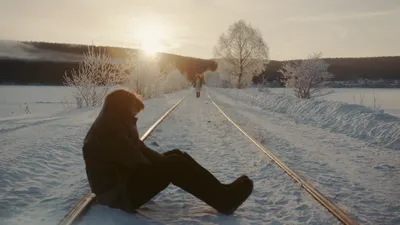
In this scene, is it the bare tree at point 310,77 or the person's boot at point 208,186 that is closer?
the person's boot at point 208,186

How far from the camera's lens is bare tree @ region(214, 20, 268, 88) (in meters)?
59.5


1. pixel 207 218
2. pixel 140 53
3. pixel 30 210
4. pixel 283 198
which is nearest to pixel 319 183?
pixel 283 198

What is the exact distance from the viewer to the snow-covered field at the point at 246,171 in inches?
164

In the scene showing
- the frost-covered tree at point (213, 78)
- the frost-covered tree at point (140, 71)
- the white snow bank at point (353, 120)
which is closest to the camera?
the white snow bank at point (353, 120)

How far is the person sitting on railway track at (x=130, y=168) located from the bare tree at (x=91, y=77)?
19296 mm

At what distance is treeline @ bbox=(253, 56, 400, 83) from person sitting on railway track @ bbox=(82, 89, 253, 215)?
352ft

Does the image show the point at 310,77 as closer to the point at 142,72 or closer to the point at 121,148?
the point at 142,72

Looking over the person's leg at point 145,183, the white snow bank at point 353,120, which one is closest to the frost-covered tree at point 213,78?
the white snow bank at point 353,120

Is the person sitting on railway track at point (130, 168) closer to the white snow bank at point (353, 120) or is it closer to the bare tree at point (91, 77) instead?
the white snow bank at point (353, 120)

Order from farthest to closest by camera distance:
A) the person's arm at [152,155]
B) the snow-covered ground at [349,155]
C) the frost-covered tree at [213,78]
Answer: the frost-covered tree at [213,78]
the snow-covered ground at [349,155]
the person's arm at [152,155]

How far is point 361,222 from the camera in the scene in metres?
3.97

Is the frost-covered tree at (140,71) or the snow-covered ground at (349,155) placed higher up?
the frost-covered tree at (140,71)

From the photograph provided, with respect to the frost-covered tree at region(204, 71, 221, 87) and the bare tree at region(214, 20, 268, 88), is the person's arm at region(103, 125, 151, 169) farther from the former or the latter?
the frost-covered tree at region(204, 71, 221, 87)

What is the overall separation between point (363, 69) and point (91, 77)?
118543mm
